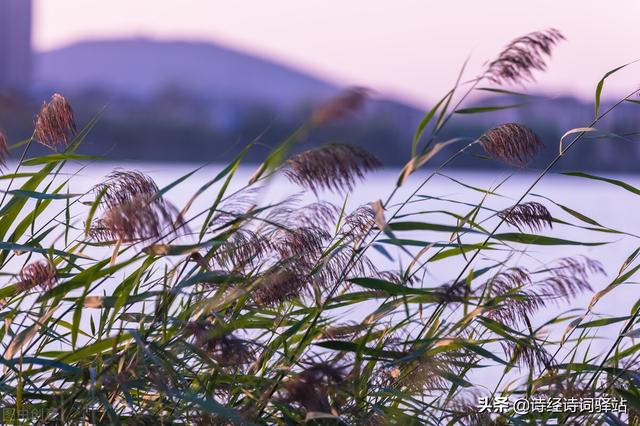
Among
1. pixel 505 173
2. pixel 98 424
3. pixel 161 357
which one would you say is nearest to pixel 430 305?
pixel 505 173

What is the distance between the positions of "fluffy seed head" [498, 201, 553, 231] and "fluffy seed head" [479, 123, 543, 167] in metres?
0.09

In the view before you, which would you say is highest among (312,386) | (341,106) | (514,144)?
(341,106)

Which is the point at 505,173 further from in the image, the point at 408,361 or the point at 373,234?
the point at 408,361

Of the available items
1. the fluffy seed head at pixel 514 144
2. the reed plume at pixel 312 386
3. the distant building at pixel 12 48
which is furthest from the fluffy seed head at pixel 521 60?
the distant building at pixel 12 48

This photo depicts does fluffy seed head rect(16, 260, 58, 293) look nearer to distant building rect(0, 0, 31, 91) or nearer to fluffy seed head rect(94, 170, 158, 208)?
fluffy seed head rect(94, 170, 158, 208)

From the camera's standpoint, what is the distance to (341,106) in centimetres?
137

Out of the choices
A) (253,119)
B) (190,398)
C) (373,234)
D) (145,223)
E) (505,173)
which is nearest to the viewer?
(145,223)

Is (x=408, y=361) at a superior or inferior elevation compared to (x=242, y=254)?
inferior

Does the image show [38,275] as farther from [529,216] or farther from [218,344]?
[529,216]

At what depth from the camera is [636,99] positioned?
2037 mm

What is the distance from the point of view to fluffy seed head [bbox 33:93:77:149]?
1.82 m

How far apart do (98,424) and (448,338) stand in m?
0.69

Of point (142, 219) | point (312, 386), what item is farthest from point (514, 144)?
point (142, 219)

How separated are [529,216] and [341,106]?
584mm
